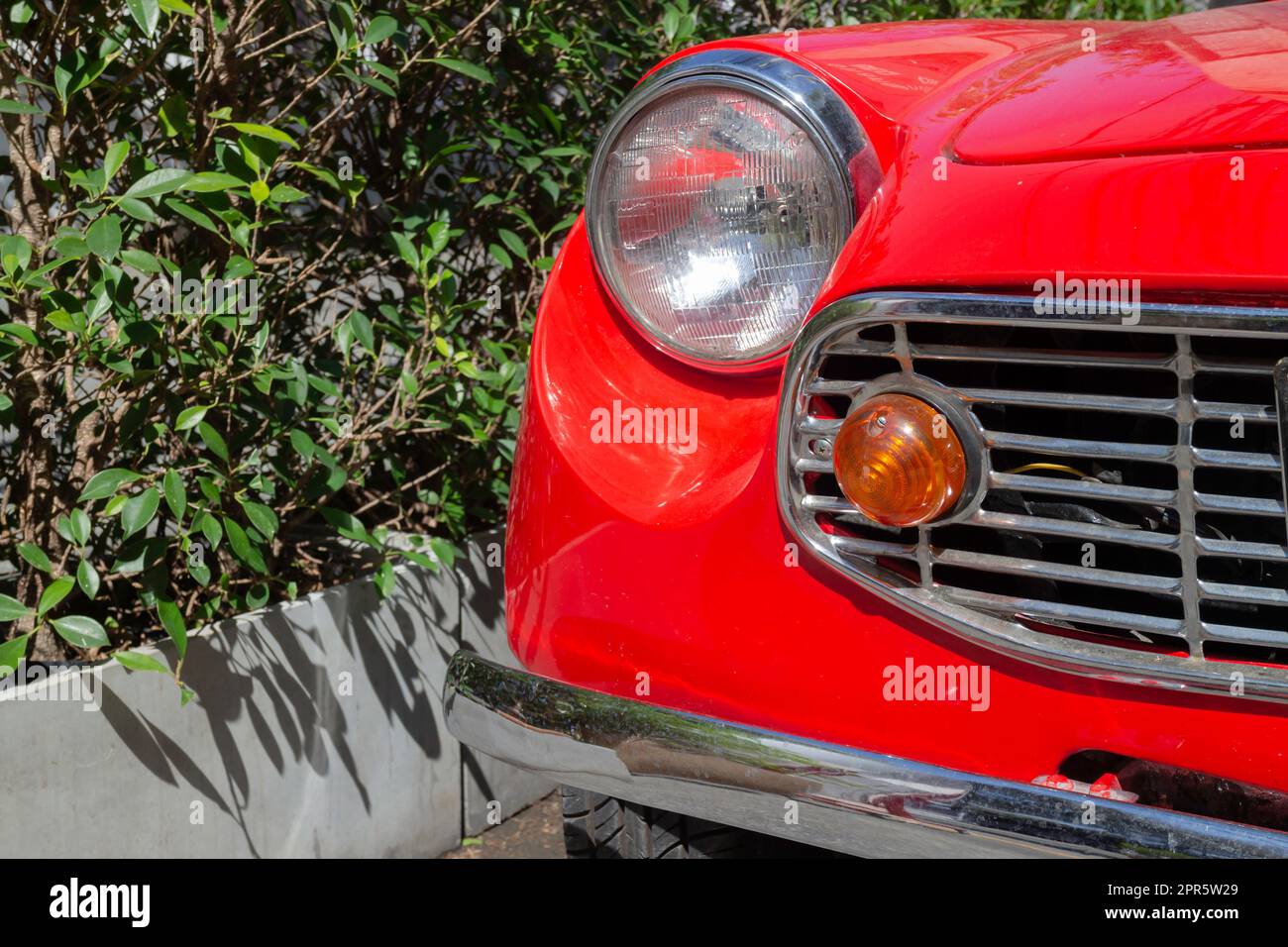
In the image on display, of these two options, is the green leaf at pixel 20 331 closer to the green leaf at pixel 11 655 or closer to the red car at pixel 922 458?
the green leaf at pixel 11 655

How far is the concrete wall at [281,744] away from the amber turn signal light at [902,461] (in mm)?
1305

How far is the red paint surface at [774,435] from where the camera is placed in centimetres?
120

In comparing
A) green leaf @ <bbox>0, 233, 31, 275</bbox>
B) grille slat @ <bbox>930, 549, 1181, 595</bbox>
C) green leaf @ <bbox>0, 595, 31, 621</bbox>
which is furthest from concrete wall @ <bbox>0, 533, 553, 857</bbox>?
grille slat @ <bbox>930, 549, 1181, 595</bbox>

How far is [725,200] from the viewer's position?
162 cm

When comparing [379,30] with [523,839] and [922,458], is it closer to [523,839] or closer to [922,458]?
[922,458]

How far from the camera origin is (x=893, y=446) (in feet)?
4.23

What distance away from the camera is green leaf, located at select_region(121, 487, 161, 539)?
6.28ft

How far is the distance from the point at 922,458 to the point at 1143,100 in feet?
1.52

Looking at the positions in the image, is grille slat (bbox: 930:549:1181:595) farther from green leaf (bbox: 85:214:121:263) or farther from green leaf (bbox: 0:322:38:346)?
green leaf (bbox: 0:322:38:346)

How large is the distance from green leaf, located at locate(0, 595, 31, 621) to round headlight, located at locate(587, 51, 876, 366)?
0.98 m

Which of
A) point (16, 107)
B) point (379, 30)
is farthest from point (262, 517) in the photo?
point (379, 30)

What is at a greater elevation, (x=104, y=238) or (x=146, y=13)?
(x=146, y=13)

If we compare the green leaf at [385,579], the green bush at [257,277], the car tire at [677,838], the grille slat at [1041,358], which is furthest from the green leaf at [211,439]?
the grille slat at [1041,358]
